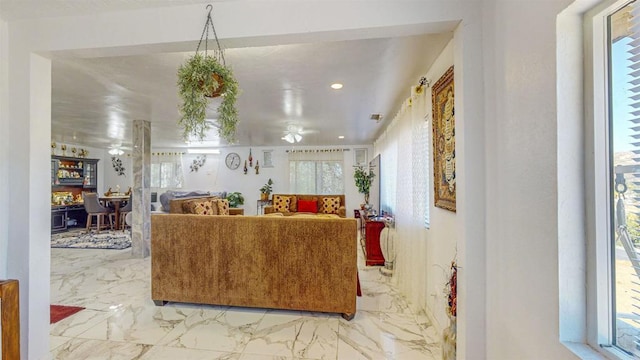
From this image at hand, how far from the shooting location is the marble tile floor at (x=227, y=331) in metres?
2.08

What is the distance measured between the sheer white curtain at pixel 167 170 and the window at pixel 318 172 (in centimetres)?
359

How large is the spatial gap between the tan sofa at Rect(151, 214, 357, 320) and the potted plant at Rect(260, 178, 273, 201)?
4921 mm

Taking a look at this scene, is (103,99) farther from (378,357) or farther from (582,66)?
(582,66)

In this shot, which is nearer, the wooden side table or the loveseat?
the wooden side table

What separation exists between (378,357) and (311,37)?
2.29m

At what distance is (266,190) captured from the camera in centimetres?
774

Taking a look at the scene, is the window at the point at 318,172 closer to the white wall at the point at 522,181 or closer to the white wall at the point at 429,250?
the white wall at the point at 429,250

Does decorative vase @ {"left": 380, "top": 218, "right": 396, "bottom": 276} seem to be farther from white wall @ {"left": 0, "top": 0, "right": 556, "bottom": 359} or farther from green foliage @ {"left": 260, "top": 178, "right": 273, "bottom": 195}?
green foliage @ {"left": 260, "top": 178, "right": 273, "bottom": 195}

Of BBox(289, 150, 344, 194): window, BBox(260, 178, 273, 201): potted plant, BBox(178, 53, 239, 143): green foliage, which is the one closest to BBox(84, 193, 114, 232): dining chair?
BBox(260, 178, 273, 201): potted plant

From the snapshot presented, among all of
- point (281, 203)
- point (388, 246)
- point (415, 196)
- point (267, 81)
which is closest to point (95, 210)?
point (281, 203)

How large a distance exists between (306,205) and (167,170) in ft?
15.7

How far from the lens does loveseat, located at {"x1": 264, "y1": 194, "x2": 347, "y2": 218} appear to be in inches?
255

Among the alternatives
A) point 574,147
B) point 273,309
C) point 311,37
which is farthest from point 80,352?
point 574,147

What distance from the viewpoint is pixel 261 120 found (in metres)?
4.66
